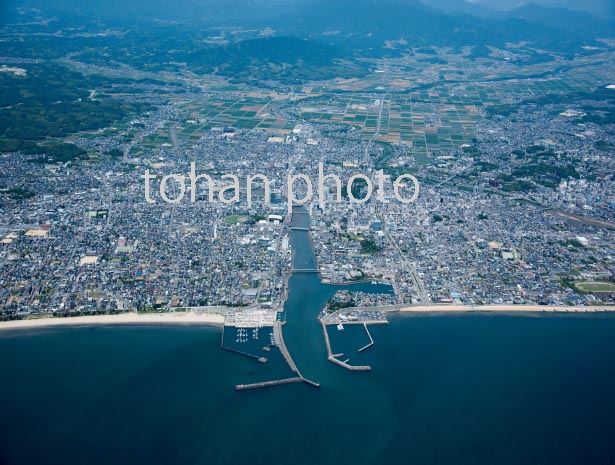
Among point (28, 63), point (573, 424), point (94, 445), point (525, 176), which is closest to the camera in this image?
point (94, 445)

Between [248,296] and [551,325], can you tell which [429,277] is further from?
[248,296]

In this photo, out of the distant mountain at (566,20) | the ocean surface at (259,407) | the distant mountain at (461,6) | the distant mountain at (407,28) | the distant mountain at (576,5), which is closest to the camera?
the ocean surface at (259,407)

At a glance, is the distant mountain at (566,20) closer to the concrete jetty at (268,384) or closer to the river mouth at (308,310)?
the river mouth at (308,310)

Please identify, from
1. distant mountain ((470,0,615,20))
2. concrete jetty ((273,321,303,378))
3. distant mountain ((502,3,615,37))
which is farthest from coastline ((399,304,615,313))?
distant mountain ((470,0,615,20))

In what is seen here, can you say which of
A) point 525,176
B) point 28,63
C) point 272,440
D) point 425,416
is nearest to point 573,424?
point 425,416

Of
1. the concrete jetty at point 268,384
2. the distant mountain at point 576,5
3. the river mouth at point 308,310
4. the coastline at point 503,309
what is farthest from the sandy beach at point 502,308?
the distant mountain at point 576,5

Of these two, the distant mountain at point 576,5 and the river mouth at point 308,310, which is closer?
the river mouth at point 308,310

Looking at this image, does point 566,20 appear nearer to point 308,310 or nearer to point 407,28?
point 407,28
